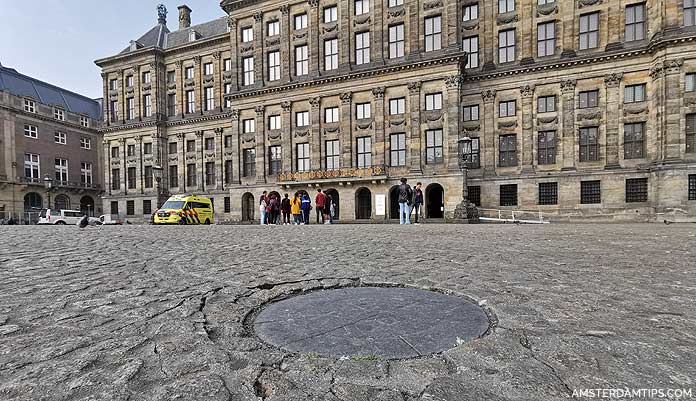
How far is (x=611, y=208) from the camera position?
2444 centimetres

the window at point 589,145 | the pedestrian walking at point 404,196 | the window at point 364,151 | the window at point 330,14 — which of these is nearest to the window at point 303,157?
the window at point 364,151

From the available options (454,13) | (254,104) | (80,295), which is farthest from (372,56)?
(80,295)

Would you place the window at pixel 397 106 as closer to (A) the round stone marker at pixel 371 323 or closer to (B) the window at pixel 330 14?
(B) the window at pixel 330 14

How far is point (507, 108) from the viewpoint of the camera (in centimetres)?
2742

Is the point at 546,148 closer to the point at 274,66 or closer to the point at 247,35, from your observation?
the point at 274,66

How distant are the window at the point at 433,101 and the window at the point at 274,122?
1390cm

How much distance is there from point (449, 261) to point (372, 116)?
24.8 meters

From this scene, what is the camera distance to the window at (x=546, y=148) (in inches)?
1033

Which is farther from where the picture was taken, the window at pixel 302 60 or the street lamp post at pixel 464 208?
the window at pixel 302 60

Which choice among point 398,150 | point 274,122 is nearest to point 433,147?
point 398,150

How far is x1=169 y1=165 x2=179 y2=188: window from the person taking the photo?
3972 cm

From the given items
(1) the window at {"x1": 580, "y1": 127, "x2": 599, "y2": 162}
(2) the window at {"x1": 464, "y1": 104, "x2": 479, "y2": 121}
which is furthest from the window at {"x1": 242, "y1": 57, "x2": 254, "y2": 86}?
(1) the window at {"x1": 580, "y1": 127, "x2": 599, "y2": 162}

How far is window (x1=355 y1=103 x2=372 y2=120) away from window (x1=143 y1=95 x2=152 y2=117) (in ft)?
91.5

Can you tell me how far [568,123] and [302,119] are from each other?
72.4 ft
